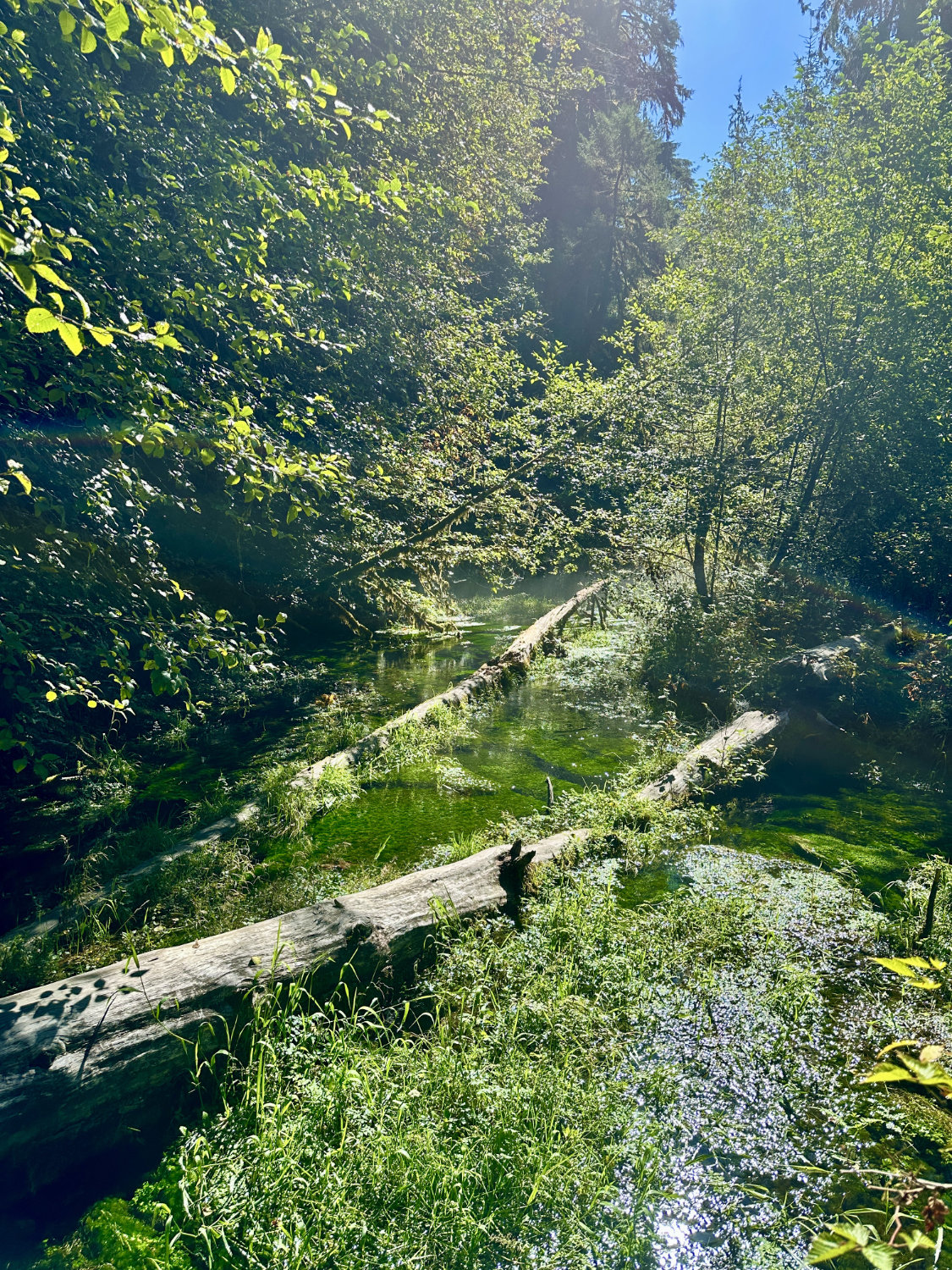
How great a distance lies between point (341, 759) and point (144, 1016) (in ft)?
12.7

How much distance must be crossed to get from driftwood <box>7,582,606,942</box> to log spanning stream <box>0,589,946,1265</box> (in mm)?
423

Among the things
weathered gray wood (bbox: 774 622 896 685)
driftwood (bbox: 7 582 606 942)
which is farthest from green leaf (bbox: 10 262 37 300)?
weathered gray wood (bbox: 774 622 896 685)

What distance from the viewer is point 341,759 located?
273 inches

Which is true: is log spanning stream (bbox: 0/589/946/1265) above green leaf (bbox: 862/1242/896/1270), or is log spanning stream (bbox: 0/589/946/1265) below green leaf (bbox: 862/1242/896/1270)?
below

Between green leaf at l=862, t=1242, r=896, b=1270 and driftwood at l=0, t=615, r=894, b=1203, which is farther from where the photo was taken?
driftwood at l=0, t=615, r=894, b=1203

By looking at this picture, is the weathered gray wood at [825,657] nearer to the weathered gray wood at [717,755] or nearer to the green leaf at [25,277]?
the weathered gray wood at [717,755]

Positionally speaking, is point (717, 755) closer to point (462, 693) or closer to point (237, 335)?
point (462, 693)

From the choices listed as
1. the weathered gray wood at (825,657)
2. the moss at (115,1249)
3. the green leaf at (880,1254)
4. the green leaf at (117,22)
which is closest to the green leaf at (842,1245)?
the green leaf at (880,1254)

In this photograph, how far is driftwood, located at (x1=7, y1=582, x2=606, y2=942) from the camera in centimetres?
443

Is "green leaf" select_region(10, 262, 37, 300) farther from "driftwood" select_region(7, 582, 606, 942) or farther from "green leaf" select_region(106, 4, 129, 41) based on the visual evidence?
"driftwood" select_region(7, 582, 606, 942)

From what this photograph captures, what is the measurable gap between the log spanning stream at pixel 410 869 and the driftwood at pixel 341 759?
1.39 ft

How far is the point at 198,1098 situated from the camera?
311cm

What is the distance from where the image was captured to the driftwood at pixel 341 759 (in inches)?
174

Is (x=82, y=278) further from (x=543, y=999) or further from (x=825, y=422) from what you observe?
(x=825, y=422)
